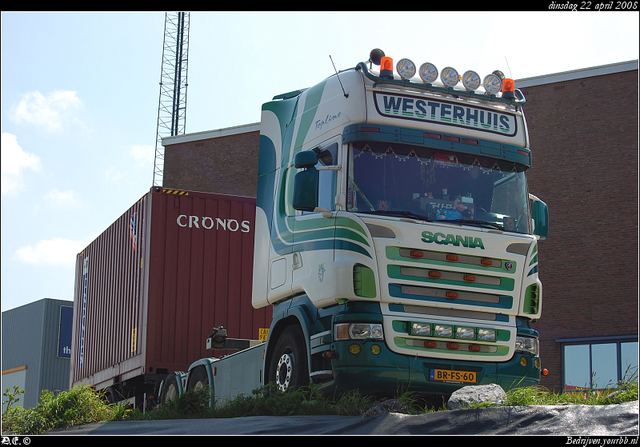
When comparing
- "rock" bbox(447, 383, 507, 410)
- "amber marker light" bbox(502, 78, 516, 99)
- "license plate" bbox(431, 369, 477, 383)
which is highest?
"amber marker light" bbox(502, 78, 516, 99)

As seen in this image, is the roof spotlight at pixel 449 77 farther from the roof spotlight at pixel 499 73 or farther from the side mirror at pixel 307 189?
the side mirror at pixel 307 189

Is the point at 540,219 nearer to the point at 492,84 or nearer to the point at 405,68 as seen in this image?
the point at 492,84

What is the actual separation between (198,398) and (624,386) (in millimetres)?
4974

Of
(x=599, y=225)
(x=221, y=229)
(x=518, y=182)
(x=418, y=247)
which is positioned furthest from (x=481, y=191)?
(x=599, y=225)

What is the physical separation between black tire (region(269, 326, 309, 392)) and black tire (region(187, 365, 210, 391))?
1.99 m

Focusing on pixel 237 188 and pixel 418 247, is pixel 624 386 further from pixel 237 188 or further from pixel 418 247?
pixel 237 188

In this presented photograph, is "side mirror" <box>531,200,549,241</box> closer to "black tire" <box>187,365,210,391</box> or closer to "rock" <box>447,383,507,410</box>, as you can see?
"rock" <box>447,383,507,410</box>

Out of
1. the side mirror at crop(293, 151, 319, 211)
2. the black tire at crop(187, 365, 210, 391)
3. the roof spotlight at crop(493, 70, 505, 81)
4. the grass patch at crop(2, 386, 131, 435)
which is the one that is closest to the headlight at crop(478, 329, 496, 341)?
the side mirror at crop(293, 151, 319, 211)

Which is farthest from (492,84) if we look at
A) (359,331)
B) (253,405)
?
(253,405)

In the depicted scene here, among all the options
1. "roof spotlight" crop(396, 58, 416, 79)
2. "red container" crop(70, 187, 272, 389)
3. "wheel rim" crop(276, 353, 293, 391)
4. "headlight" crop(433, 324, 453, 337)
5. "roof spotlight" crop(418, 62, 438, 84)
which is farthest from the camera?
"red container" crop(70, 187, 272, 389)

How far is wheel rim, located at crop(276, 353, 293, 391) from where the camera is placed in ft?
26.2

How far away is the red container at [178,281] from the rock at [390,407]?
5454 millimetres

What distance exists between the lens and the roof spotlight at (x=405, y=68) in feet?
26.7

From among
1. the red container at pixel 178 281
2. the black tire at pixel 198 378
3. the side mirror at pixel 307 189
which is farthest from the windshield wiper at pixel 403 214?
the red container at pixel 178 281
